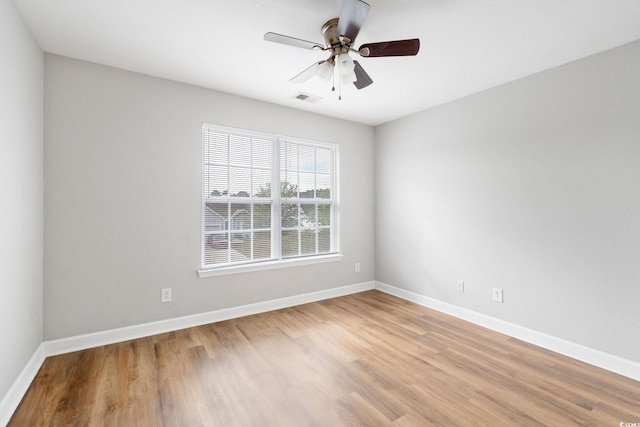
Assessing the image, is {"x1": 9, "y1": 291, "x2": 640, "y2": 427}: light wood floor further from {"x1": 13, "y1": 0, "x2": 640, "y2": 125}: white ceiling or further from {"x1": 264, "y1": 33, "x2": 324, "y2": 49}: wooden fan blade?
{"x1": 13, "y1": 0, "x2": 640, "y2": 125}: white ceiling

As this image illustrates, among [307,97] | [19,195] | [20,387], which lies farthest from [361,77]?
[20,387]

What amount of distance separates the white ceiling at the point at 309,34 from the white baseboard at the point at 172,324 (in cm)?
245

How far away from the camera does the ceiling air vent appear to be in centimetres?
321

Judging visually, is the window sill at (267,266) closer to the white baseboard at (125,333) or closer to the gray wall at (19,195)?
the white baseboard at (125,333)

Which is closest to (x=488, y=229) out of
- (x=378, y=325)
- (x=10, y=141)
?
(x=378, y=325)

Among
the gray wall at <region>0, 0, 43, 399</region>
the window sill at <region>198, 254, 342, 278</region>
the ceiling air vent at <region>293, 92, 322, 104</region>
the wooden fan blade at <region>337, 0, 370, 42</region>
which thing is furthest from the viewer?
the ceiling air vent at <region>293, 92, 322, 104</region>

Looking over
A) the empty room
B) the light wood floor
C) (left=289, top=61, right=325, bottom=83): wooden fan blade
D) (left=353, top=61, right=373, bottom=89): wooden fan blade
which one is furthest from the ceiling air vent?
the light wood floor

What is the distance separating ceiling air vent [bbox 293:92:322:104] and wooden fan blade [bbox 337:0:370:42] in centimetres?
143

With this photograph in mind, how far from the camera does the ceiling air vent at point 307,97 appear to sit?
10.5 ft

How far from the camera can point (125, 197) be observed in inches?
105

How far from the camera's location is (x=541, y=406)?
180 centimetres

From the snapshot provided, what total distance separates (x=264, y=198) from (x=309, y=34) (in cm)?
189

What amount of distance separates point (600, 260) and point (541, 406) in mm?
1325

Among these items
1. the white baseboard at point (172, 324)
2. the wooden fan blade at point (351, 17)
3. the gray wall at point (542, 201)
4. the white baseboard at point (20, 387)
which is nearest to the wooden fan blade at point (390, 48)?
the wooden fan blade at point (351, 17)
